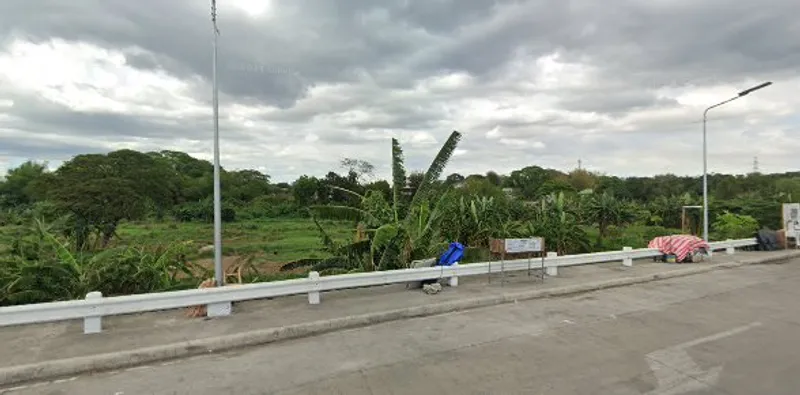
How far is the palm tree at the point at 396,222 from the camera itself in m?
10.6

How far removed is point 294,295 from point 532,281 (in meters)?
5.13

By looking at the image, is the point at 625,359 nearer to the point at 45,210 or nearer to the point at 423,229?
the point at 423,229

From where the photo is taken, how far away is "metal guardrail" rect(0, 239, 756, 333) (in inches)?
249

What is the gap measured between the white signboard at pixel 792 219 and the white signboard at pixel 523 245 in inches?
580

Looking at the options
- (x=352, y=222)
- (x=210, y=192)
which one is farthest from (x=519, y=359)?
(x=210, y=192)

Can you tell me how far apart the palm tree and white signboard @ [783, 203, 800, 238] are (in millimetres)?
15908

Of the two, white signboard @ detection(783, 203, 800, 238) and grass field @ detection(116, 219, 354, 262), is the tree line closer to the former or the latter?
grass field @ detection(116, 219, 354, 262)

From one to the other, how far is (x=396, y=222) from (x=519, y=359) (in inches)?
215

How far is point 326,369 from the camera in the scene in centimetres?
539

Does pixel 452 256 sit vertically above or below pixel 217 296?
above

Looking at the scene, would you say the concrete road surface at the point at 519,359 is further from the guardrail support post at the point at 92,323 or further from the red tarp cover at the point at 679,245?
the red tarp cover at the point at 679,245

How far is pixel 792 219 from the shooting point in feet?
62.5

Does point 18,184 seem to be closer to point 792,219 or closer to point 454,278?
point 454,278

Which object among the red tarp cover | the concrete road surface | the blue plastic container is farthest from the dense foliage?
the concrete road surface
